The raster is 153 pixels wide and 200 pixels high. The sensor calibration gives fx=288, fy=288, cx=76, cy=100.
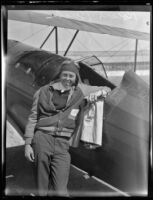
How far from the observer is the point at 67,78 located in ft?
9.72

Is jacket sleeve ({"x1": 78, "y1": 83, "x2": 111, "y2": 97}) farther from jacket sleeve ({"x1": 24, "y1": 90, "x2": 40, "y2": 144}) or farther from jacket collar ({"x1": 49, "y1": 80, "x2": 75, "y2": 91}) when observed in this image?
jacket sleeve ({"x1": 24, "y1": 90, "x2": 40, "y2": 144})

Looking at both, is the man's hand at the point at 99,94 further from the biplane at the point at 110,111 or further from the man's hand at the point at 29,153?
the man's hand at the point at 29,153

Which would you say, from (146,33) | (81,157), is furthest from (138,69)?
(81,157)

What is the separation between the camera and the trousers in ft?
9.51

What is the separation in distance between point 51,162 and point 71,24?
145 cm

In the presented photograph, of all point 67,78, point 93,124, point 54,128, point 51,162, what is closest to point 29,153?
point 51,162

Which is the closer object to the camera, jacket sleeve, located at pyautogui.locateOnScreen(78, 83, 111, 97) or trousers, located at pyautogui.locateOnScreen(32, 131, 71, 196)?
trousers, located at pyautogui.locateOnScreen(32, 131, 71, 196)

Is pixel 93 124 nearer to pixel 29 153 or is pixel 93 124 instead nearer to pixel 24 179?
pixel 29 153

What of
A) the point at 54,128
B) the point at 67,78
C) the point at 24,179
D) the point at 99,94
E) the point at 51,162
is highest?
the point at 67,78

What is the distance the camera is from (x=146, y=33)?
304 cm

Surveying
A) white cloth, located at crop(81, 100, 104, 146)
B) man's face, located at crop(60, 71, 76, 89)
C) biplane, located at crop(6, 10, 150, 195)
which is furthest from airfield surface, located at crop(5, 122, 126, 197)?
man's face, located at crop(60, 71, 76, 89)

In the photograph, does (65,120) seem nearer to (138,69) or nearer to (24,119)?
(24,119)

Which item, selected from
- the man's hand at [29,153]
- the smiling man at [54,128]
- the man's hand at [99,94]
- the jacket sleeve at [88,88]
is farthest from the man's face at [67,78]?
the man's hand at [29,153]

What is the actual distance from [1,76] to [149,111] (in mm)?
1596
